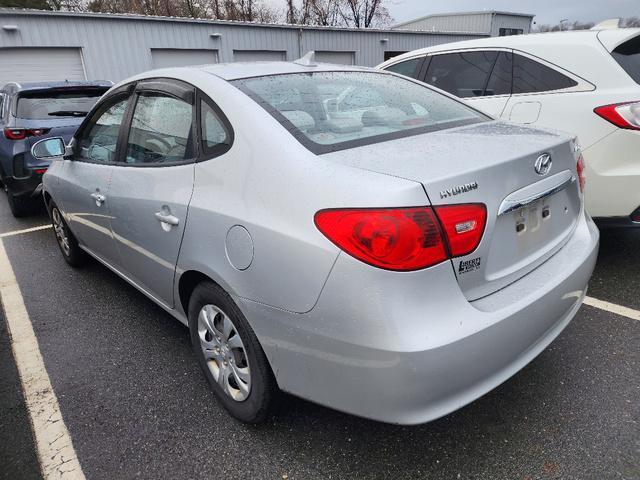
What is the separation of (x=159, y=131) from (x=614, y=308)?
293 centimetres

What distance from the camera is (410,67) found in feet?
16.1

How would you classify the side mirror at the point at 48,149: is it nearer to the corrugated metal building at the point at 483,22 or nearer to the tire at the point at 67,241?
the tire at the point at 67,241

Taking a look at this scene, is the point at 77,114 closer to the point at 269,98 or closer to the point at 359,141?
the point at 269,98

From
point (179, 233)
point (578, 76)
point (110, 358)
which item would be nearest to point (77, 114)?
point (110, 358)

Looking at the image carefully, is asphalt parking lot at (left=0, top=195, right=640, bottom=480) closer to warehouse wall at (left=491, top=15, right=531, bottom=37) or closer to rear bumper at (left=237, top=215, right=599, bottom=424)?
rear bumper at (left=237, top=215, right=599, bottom=424)

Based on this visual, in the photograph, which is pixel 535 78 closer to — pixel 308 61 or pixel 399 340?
pixel 308 61

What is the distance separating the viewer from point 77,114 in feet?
18.4

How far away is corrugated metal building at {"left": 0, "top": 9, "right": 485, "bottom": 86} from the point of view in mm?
14555

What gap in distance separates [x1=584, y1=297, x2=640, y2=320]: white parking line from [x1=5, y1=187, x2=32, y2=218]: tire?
6.11m

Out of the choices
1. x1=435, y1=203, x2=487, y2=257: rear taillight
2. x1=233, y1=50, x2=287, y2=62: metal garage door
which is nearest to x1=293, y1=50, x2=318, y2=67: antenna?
x1=435, y1=203, x2=487, y2=257: rear taillight

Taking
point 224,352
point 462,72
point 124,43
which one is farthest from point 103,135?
point 124,43

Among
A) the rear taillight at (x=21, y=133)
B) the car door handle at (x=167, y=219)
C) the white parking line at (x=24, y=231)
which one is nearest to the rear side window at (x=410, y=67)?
the car door handle at (x=167, y=219)

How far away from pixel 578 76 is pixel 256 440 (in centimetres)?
325

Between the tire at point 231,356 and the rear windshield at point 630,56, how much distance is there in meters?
3.14
